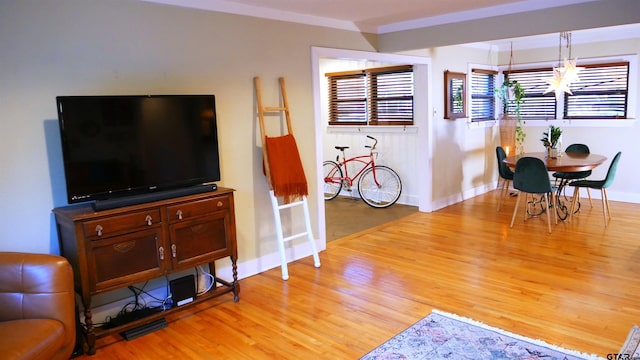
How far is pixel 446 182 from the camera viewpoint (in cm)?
664

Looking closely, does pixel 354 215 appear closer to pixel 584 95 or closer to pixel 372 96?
pixel 372 96

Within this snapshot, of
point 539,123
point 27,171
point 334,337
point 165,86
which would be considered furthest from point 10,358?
point 539,123

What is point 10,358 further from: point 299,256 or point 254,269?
point 299,256

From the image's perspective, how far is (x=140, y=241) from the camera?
2990 millimetres

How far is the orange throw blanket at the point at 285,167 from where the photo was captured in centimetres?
398

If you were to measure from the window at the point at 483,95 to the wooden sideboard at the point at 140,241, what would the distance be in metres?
4.92

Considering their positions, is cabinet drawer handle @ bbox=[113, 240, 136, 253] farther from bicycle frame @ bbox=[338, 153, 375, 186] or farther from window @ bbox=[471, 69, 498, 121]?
window @ bbox=[471, 69, 498, 121]

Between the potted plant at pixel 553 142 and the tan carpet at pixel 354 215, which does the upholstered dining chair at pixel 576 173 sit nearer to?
the potted plant at pixel 553 142

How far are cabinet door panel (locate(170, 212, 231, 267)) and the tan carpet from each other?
75.9 inches

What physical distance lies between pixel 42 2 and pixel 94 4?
1.02ft

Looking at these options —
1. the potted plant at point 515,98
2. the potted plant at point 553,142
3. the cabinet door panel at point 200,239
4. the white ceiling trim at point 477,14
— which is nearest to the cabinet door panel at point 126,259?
the cabinet door panel at point 200,239

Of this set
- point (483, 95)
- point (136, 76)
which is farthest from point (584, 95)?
point (136, 76)

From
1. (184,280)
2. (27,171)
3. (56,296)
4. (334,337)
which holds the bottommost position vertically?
(334,337)

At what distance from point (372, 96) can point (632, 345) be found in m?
4.77
